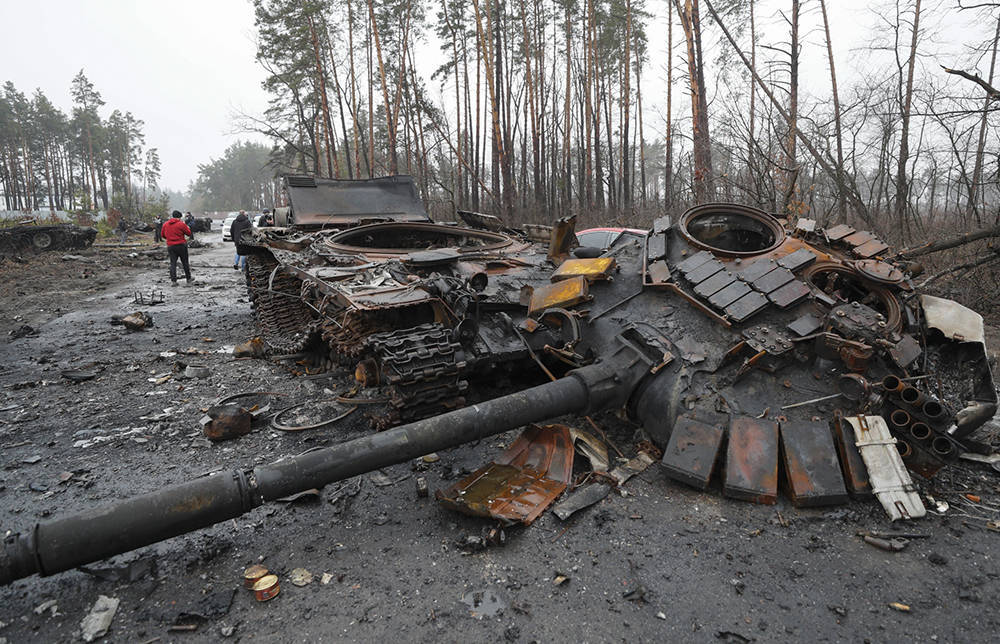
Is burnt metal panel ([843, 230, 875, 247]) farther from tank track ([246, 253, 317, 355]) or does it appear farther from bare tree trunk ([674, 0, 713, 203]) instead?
bare tree trunk ([674, 0, 713, 203])

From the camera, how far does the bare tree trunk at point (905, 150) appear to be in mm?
10203

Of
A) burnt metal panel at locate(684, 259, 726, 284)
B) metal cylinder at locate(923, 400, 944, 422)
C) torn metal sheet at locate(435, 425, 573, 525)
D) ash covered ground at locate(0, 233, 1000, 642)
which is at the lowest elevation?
ash covered ground at locate(0, 233, 1000, 642)

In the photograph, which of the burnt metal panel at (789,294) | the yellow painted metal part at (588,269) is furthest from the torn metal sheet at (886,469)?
the yellow painted metal part at (588,269)

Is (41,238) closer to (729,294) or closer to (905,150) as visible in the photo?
(729,294)

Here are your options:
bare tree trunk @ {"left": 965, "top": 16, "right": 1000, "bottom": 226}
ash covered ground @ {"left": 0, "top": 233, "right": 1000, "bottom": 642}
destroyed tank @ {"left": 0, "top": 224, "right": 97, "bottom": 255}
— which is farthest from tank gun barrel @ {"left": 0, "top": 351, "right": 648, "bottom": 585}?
destroyed tank @ {"left": 0, "top": 224, "right": 97, "bottom": 255}

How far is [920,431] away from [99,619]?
426 cm

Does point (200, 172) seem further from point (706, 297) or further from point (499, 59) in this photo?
Result: point (706, 297)

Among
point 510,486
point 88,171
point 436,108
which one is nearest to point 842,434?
point 510,486

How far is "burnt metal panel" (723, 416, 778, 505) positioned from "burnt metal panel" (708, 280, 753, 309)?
91 cm

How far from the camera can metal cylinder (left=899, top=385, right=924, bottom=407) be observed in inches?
116

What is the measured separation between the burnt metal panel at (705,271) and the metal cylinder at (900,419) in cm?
146

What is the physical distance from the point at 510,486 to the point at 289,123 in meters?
27.4

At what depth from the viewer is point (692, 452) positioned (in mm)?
3184

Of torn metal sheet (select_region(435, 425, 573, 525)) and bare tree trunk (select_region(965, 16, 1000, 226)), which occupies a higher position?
bare tree trunk (select_region(965, 16, 1000, 226))
